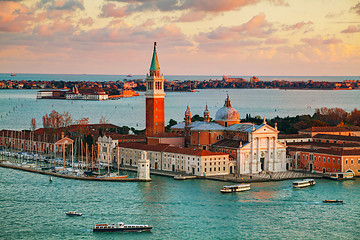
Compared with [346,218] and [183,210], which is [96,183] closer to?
[183,210]

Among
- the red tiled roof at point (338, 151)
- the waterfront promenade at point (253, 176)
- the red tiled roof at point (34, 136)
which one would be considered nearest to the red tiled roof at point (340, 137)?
the red tiled roof at point (338, 151)

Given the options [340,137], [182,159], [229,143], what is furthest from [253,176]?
[340,137]

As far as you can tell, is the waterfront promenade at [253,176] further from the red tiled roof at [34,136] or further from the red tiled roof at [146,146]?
the red tiled roof at [34,136]

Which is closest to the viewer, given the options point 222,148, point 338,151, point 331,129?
point 338,151

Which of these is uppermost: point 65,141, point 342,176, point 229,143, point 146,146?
point 229,143

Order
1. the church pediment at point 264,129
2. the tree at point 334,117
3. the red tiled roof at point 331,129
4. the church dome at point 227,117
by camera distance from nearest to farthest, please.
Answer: the church pediment at point 264,129
the church dome at point 227,117
the red tiled roof at point 331,129
the tree at point 334,117

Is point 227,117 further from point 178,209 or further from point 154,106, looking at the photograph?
point 178,209

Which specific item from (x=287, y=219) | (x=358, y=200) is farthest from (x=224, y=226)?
(x=358, y=200)

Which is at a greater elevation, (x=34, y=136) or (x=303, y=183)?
(x=34, y=136)

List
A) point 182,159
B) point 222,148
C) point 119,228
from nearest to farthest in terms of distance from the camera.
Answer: point 119,228
point 182,159
point 222,148
